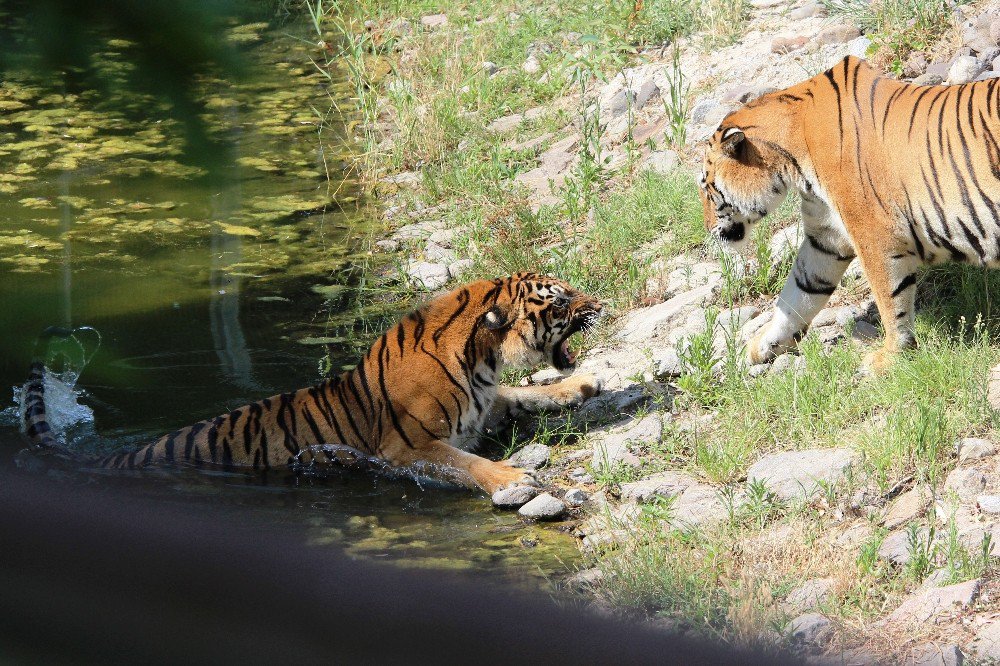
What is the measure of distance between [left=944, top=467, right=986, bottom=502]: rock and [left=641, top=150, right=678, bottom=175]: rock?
12.0 ft

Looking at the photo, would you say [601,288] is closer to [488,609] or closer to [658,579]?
[658,579]

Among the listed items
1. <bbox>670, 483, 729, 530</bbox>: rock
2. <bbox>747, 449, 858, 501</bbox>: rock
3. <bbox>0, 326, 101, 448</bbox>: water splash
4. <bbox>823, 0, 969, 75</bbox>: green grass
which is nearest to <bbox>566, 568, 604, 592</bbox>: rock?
<bbox>670, 483, 729, 530</bbox>: rock

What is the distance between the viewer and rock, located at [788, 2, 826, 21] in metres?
8.43

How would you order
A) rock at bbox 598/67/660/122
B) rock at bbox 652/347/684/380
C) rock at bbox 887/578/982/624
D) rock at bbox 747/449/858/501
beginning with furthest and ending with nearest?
rock at bbox 598/67/660/122 → rock at bbox 652/347/684/380 → rock at bbox 747/449/858/501 → rock at bbox 887/578/982/624

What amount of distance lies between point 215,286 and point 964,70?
489 cm

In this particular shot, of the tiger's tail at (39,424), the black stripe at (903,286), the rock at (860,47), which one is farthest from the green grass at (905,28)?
the tiger's tail at (39,424)

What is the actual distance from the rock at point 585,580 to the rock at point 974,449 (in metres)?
1.47

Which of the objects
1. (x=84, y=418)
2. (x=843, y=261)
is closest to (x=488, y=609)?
(x=843, y=261)

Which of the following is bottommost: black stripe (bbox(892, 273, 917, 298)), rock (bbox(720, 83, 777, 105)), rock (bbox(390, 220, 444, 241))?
black stripe (bbox(892, 273, 917, 298))

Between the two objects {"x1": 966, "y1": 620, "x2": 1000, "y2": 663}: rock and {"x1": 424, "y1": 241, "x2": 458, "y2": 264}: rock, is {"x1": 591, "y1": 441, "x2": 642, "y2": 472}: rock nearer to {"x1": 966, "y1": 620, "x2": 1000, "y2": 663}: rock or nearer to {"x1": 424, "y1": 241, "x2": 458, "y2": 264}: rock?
{"x1": 966, "y1": 620, "x2": 1000, "y2": 663}: rock

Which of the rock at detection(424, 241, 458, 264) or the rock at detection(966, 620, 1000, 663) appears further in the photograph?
the rock at detection(424, 241, 458, 264)

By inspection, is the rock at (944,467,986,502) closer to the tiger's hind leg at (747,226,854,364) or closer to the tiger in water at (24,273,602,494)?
the tiger's hind leg at (747,226,854,364)

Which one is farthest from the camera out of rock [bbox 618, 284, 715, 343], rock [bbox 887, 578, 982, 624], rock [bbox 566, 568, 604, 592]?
rock [bbox 618, 284, 715, 343]

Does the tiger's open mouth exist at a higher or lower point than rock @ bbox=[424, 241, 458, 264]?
lower
